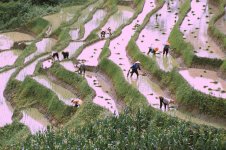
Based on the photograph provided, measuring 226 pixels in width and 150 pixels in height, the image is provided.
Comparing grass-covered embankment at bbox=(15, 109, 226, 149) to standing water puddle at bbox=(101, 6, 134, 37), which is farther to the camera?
standing water puddle at bbox=(101, 6, 134, 37)

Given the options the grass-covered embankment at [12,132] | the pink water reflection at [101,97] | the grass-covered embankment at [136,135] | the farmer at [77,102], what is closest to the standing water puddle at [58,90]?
the farmer at [77,102]

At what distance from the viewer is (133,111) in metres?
18.9

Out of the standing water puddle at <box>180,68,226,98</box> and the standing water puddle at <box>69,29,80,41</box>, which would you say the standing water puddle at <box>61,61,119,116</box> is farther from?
the standing water puddle at <box>69,29,80,41</box>

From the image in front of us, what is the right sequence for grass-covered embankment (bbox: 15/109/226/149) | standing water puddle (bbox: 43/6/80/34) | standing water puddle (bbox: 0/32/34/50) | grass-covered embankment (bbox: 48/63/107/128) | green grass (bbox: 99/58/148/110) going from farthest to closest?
standing water puddle (bbox: 43/6/80/34) → standing water puddle (bbox: 0/32/34/50) → green grass (bbox: 99/58/148/110) → grass-covered embankment (bbox: 48/63/107/128) → grass-covered embankment (bbox: 15/109/226/149)

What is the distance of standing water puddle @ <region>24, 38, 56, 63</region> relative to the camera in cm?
2996

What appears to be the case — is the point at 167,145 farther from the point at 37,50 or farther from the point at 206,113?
the point at 37,50

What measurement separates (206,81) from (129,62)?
17.2 ft

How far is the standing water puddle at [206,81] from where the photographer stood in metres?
19.6

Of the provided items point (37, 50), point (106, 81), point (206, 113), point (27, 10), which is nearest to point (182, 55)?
point (106, 81)

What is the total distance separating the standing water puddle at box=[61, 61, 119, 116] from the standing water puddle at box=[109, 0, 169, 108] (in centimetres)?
114

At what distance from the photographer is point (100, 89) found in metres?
22.7

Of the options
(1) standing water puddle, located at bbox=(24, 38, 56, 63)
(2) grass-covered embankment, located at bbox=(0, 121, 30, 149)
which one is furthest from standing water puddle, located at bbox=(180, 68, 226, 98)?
(1) standing water puddle, located at bbox=(24, 38, 56, 63)

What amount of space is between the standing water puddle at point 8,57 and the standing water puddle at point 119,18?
605 cm

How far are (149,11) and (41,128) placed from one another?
1455cm
